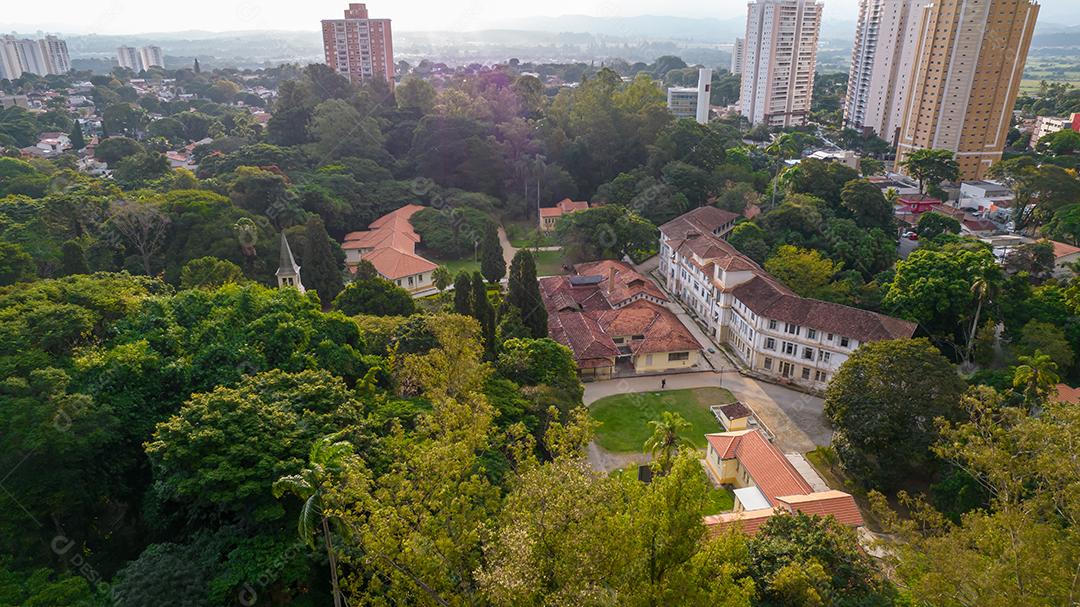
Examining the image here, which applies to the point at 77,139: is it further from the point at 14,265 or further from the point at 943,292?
the point at 943,292

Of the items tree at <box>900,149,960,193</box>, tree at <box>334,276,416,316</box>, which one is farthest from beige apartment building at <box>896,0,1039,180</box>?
tree at <box>334,276,416,316</box>

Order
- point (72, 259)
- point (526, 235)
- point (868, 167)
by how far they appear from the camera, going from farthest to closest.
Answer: point (868, 167), point (526, 235), point (72, 259)

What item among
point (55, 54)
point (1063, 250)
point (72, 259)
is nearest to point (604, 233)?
point (1063, 250)

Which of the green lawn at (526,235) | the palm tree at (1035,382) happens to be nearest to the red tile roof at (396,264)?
the green lawn at (526,235)

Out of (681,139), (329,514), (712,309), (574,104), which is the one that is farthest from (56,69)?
(329,514)

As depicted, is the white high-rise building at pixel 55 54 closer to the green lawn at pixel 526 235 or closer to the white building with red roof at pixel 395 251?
the white building with red roof at pixel 395 251

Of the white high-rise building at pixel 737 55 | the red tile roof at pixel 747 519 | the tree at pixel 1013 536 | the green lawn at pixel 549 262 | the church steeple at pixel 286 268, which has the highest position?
the white high-rise building at pixel 737 55

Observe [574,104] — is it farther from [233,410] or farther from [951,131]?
[233,410]

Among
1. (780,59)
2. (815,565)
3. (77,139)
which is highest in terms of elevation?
(780,59)
